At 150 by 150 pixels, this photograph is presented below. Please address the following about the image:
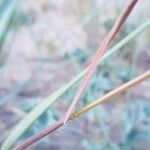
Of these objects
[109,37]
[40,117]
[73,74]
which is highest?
[109,37]

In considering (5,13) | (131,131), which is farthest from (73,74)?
(5,13)

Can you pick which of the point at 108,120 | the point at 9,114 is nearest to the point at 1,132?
the point at 9,114

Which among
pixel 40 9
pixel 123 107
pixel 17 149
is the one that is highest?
pixel 17 149

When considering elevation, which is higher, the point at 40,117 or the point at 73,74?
the point at 40,117

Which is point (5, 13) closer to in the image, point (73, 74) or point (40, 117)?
point (40, 117)

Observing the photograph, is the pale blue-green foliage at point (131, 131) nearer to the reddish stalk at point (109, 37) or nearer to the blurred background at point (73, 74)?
the blurred background at point (73, 74)

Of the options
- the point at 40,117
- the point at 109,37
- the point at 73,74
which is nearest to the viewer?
the point at 109,37

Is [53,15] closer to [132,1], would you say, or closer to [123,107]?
[123,107]

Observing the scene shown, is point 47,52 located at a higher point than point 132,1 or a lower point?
lower

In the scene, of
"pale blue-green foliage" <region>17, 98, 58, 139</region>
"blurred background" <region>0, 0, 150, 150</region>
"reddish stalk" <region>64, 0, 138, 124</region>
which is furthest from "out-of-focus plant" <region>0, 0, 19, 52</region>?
"pale blue-green foliage" <region>17, 98, 58, 139</region>
